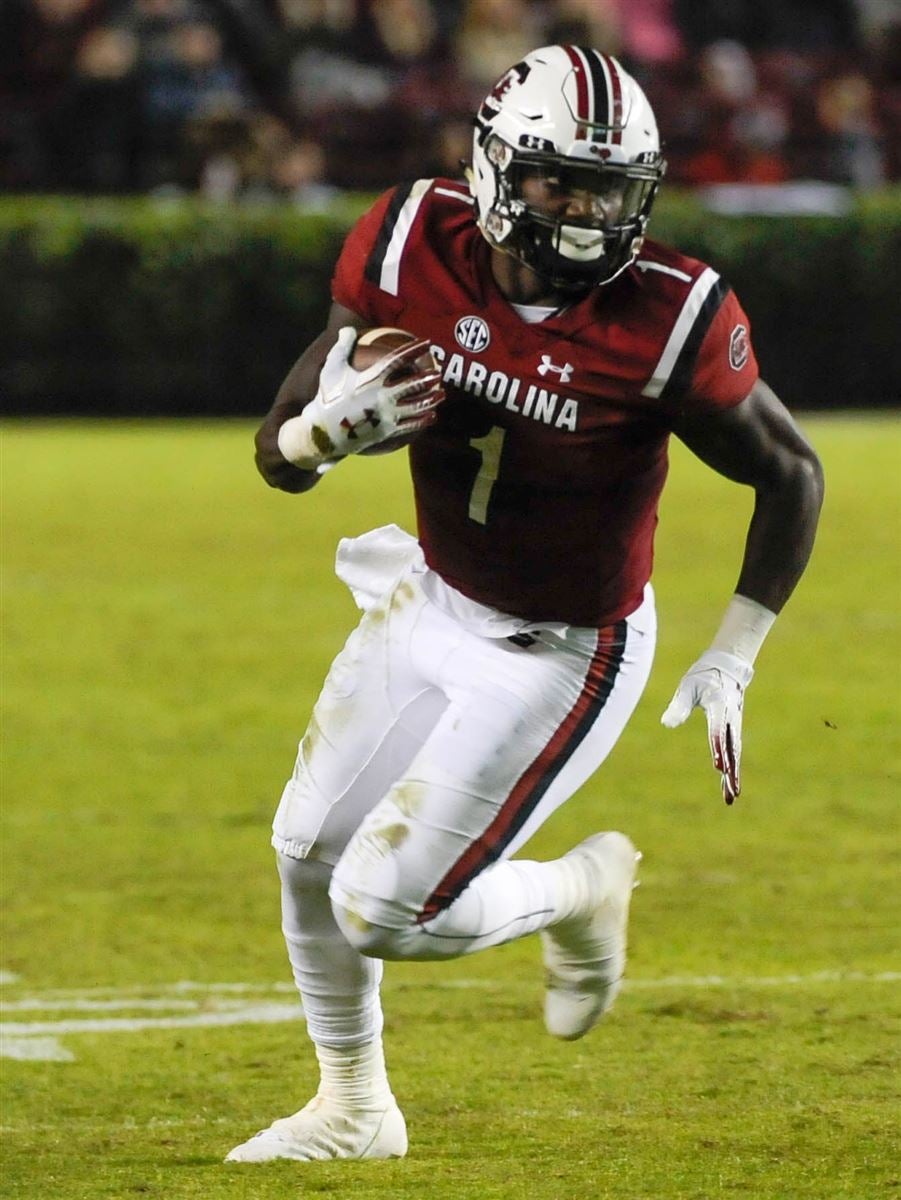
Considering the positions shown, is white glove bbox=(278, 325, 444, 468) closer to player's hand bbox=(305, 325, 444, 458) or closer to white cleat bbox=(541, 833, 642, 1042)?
player's hand bbox=(305, 325, 444, 458)

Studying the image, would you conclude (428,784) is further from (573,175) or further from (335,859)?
(573,175)

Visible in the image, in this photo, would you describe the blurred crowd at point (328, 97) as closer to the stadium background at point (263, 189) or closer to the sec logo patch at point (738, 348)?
the stadium background at point (263, 189)

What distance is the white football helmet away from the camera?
12.8 ft

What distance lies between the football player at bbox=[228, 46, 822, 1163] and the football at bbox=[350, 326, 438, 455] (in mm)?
11

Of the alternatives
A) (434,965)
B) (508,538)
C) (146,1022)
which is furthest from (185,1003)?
(508,538)

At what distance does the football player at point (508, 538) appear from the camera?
12.7ft

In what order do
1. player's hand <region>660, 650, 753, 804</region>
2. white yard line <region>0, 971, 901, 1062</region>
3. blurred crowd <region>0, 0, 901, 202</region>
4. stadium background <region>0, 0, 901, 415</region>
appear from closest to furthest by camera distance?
player's hand <region>660, 650, 753, 804</region>, white yard line <region>0, 971, 901, 1062</region>, stadium background <region>0, 0, 901, 415</region>, blurred crowd <region>0, 0, 901, 202</region>

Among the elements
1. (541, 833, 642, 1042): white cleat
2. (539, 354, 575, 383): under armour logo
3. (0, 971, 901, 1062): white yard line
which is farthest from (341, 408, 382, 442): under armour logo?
(0, 971, 901, 1062): white yard line

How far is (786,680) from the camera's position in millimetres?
8500

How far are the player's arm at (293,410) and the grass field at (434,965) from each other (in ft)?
3.69

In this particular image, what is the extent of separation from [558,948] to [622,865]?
186 mm

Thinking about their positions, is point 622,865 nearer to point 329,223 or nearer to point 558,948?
point 558,948

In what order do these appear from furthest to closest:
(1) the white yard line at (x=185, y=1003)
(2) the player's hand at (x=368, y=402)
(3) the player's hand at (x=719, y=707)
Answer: (1) the white yard line at (x=185, y=1003) < (3) the player's hand at (x=719, y=707) < (2) the player's hand at (x=368, y=402)

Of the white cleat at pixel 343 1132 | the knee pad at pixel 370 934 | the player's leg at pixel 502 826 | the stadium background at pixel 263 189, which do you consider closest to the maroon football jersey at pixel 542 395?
the player's leg at pixel 502 826
